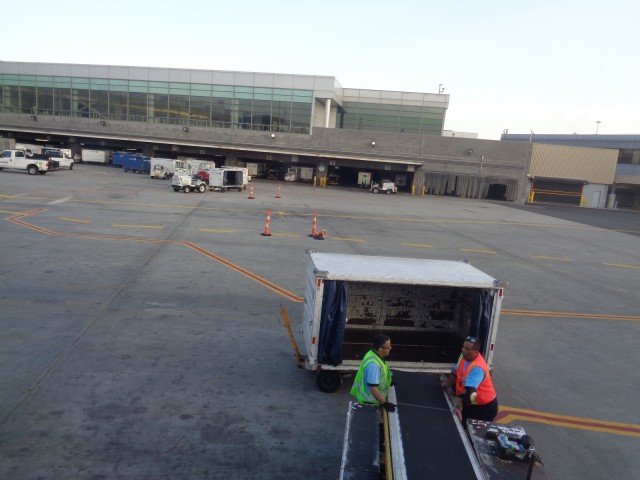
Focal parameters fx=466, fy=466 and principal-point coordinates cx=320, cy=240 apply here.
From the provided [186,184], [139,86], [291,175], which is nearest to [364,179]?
[291,175]

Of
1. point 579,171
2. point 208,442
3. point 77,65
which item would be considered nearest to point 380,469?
point 208,442

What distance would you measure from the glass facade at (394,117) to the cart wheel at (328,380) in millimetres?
75090

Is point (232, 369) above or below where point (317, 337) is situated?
below

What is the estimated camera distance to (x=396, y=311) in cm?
1112

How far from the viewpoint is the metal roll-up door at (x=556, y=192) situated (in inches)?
2475

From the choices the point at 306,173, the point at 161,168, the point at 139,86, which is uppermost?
the point at 139,86

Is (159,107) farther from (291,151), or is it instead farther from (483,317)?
(483,317)

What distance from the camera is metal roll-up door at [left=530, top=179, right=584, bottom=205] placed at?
6288cm

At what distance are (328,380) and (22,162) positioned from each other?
48.6m

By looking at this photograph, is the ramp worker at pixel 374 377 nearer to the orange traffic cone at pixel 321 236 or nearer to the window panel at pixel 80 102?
the orange traffic cone at pixel 321 236

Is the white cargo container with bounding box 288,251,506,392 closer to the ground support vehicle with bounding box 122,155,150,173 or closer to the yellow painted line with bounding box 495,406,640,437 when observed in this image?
the yellow painted line with bounding box 495,406,640,437

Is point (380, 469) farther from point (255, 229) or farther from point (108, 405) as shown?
point (255, 229)

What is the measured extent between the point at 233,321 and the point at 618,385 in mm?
9131

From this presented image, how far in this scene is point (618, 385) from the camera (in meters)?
10.3
